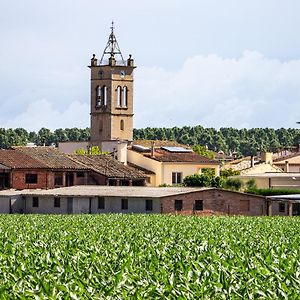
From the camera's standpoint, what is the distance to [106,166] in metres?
102

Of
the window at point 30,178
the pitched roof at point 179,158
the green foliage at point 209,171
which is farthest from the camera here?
the pitched roof at point 179,158

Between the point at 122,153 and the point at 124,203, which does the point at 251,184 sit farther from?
the point at 124,203

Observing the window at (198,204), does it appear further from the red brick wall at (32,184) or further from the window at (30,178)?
the window at (30,178)

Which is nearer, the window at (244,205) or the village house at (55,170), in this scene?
the window at (244,205)

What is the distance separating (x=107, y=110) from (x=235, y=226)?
3554 inches

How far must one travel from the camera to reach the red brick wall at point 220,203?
81.3 m

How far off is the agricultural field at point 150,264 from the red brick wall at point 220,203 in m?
28.0

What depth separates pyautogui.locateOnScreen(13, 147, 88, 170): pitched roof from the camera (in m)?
97.1

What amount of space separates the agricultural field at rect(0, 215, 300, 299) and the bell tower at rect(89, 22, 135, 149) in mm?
93294

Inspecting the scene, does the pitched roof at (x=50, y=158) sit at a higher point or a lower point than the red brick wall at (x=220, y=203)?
higher

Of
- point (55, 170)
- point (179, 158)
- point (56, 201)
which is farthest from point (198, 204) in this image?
point (179, 158)

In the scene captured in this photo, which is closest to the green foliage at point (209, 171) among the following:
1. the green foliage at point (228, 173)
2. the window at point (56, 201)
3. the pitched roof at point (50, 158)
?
the green foliage at point (228, 173)

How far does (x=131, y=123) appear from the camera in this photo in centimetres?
14825

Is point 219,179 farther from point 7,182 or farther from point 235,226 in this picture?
point 235,226
